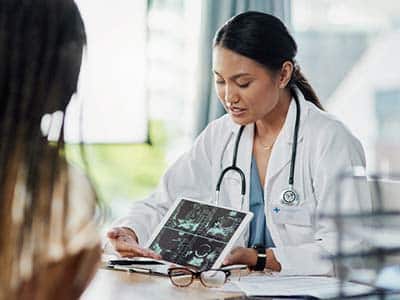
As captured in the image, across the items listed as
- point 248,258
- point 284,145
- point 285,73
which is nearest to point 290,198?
point 284,145

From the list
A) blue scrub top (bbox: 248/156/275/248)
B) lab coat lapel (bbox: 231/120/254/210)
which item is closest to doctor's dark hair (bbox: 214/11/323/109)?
lab coat lapel (bbox: 231/120/254/210)

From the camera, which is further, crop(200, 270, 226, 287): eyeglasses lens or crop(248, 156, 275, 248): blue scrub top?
crop(248, 156, 275, 248): blue scrub top

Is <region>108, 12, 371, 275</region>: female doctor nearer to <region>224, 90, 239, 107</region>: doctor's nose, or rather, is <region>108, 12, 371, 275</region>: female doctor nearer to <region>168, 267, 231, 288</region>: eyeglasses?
<region>224, 90, 239, 107</region>: doctor's nose

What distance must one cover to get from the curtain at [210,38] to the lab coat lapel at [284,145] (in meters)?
0.89

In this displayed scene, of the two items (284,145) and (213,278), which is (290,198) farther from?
(213,278)

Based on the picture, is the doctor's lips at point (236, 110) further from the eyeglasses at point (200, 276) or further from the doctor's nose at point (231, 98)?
the eyeglasses at point (200, 276)

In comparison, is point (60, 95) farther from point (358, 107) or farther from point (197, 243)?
point (358, 107)

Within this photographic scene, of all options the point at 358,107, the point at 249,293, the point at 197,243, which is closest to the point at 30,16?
the point at 249,293

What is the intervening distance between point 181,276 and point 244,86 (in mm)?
668

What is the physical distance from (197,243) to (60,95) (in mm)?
1052

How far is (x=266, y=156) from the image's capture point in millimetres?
2373

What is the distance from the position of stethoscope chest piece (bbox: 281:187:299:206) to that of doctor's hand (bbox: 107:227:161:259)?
1.41 feet

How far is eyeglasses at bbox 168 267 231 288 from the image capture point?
6.02 ft

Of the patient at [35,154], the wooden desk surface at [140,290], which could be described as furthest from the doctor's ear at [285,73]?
the patient at [35,154]
